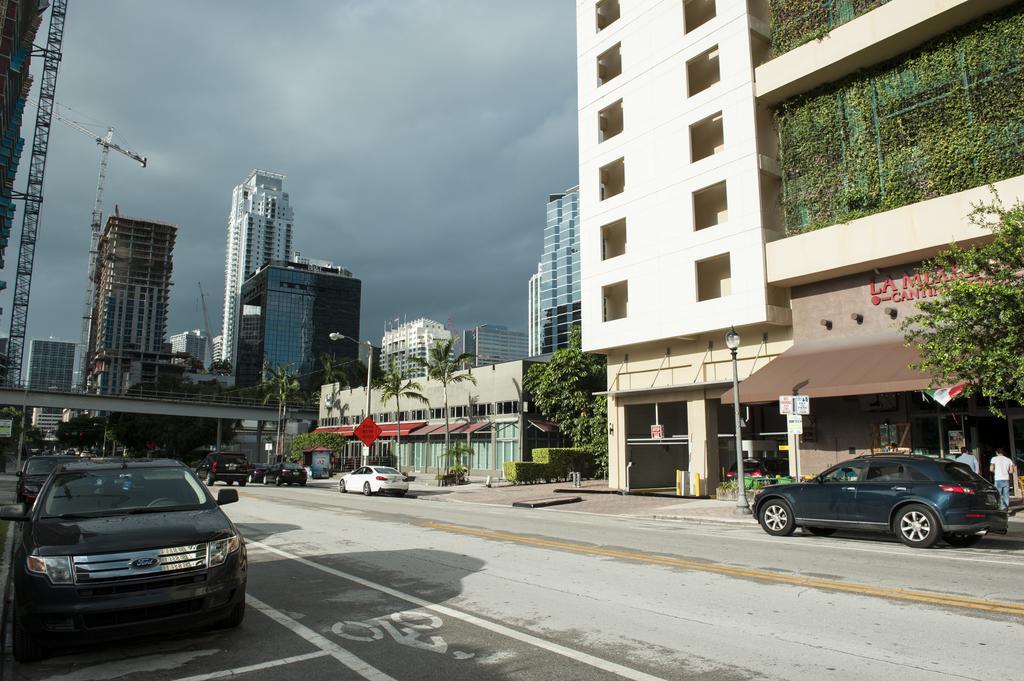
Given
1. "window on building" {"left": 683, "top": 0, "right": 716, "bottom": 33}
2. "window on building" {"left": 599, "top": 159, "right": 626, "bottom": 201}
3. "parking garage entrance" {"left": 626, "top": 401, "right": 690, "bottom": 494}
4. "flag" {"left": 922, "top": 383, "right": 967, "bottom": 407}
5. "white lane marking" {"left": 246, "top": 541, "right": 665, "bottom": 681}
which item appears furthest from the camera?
"window on building" {"left": 599, "top": 159, "right": 626, "bottom": 201}

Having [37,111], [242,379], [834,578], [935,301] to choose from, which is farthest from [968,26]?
[242,379]

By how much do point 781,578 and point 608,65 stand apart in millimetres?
30821

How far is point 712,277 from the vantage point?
2853 centimetres

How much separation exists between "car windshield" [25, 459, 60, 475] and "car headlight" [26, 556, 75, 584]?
16979mm

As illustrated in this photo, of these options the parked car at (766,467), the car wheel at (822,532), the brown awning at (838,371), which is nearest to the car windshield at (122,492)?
the car wheel at (822,532)

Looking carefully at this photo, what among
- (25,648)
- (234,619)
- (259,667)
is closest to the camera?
(259,667)

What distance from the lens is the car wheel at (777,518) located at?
14.0 metres

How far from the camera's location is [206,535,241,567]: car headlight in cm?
610

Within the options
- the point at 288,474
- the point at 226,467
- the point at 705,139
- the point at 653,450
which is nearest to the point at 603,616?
the point at 705,139

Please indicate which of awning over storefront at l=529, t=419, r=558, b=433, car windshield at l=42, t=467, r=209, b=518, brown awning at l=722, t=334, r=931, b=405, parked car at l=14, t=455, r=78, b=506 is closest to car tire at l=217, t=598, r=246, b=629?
car windshield at l=42, t=467, r=209, b=518

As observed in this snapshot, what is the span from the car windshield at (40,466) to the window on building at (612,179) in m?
23.8

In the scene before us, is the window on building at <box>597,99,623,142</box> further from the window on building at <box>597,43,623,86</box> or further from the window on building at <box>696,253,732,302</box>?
the window on building at <box>696,253,732,302</box>

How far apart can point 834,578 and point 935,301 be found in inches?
390

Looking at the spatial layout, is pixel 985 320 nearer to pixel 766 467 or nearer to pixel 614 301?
pixel 766 467
